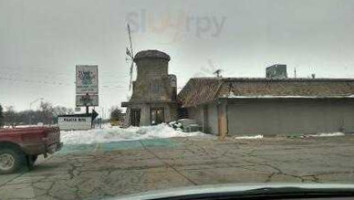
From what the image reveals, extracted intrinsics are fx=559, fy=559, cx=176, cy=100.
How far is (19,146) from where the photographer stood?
16938 mm

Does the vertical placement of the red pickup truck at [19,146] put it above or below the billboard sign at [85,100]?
below

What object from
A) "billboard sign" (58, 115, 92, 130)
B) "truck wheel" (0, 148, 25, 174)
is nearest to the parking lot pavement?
"truck wheel" (0, 148, 25, 174)

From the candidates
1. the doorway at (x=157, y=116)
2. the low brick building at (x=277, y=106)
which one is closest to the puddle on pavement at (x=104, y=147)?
the low brick building at (x=277, y=106)

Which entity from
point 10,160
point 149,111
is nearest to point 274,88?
point 149,111

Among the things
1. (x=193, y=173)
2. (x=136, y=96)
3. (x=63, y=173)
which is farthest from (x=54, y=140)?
(x=136, y=96)

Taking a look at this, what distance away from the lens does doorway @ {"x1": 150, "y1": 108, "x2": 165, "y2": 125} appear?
53.4 metres

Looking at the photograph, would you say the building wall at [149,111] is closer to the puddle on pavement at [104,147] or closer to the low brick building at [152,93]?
the low brick building at [152,93]

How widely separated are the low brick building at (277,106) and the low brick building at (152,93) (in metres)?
12.3

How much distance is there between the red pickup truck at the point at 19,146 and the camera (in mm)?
16797

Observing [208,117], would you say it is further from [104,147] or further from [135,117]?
[104,147]

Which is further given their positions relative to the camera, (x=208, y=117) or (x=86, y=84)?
(x=86, y=84)

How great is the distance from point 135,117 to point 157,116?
8.72ft

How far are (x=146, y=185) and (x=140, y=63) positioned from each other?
45.1 metres

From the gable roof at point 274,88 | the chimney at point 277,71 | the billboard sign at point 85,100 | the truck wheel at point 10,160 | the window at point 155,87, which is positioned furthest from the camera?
the window at point 155,87
